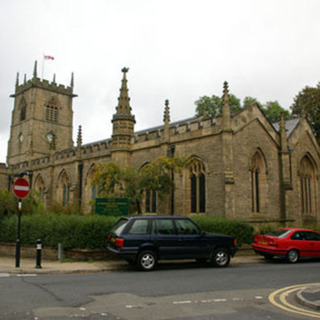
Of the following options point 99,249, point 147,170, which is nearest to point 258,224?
point 147,170

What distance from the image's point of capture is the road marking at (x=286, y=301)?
638 cm

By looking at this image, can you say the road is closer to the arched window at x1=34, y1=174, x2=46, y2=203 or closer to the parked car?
the parked car

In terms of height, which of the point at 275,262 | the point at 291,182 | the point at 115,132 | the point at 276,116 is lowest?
the point at 275,262

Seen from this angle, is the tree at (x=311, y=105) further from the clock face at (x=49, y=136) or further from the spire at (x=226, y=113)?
the clock face at (x=49, y=136)

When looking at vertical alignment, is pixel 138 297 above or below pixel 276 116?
below

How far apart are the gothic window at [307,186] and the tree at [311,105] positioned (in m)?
6.72

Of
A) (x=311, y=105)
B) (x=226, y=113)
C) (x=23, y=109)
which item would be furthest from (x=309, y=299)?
(x=23, y=109)

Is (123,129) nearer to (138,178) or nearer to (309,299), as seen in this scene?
(138,178)

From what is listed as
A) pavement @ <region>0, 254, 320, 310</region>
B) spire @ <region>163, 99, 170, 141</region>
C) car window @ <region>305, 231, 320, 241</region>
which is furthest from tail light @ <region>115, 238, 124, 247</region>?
spire @ <region>163, 99, 170, 141</region>

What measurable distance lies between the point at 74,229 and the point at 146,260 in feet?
11.8

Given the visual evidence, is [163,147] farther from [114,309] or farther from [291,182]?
[114,309]

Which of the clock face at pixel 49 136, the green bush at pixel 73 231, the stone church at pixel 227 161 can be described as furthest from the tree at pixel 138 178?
the clock face at pixel 49 136

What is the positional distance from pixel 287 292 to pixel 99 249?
7326mm

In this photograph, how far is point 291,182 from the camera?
24172 millimetres
